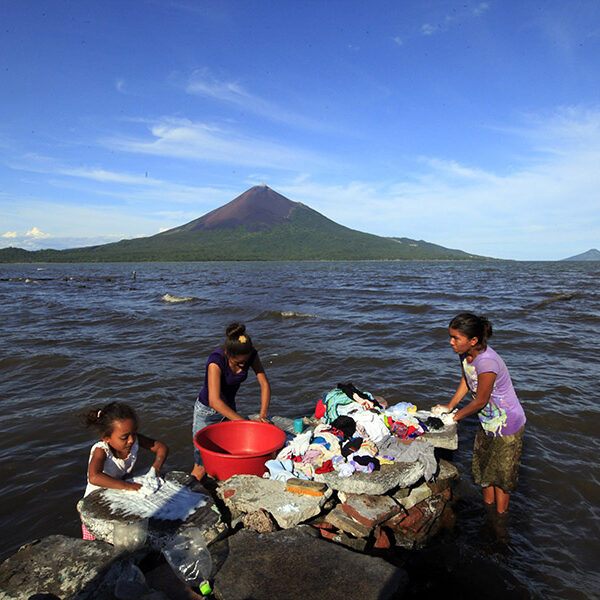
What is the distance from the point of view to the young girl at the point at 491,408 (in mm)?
4152

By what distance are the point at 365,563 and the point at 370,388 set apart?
18.6 ft

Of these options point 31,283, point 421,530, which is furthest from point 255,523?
point 31,283

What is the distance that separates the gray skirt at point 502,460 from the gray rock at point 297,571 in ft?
6.41

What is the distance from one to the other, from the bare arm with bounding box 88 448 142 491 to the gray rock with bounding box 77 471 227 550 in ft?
0.61

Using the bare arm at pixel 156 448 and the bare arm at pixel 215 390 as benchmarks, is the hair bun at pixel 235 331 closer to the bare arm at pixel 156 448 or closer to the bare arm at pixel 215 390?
the bare arm at pixel 215 390

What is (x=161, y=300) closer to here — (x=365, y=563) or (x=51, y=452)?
(x=51, y=452)

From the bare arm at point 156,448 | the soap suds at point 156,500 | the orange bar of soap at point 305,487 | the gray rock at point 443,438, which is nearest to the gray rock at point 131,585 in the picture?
the soap suds at point 156,500

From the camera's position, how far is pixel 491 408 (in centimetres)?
439

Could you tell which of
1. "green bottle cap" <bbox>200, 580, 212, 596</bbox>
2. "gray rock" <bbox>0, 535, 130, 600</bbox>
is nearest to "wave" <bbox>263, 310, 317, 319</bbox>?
"gray rock" <bbox>0, 535, 130, 600</bbox>

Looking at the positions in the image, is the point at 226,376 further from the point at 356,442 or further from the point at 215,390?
the point at 356,442

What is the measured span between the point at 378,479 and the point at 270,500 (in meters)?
1.18

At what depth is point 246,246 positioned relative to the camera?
166m

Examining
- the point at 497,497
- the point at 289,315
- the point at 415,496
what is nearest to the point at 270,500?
the point at 415,496

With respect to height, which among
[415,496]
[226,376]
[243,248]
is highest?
[243,248]
